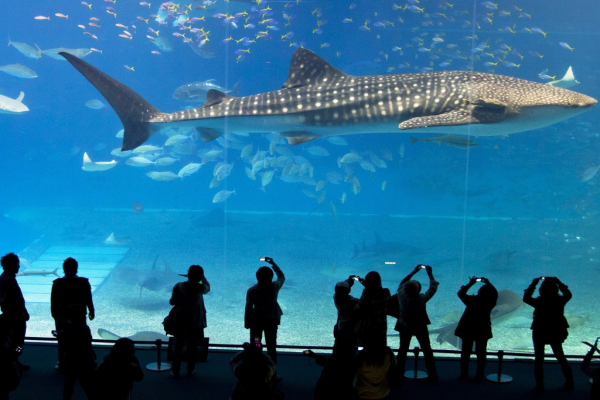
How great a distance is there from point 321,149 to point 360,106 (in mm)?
6545

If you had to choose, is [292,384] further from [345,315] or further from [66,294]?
[66,294]

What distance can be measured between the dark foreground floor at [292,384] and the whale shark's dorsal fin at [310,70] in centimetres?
373

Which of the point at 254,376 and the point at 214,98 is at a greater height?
the point at 214,98

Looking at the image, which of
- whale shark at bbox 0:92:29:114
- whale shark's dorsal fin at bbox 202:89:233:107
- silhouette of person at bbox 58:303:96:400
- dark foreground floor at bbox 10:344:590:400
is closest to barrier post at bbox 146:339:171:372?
dark foreground floor at bbox 10:344:590:400

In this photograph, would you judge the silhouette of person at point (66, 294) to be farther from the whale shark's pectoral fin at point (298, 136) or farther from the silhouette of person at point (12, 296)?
the whale shark's pectoral fin at point (298, 136)

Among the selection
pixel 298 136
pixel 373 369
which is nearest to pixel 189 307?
pixel 373 369

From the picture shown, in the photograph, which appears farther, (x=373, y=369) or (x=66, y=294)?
(x=66, y=294)

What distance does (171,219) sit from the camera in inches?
1004

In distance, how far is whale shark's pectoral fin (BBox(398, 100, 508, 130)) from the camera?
16.4 ft

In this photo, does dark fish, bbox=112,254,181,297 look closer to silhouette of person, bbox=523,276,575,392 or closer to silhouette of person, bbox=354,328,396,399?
silhouette of person, bbox=354,328,396,399

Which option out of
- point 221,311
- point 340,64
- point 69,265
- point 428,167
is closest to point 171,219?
point 340,64

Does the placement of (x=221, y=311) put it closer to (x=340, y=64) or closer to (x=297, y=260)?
(x=297, y=260)

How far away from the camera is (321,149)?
1217 centimetres

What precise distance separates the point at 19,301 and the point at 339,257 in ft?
38.9
